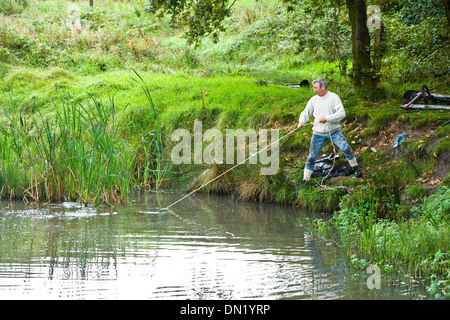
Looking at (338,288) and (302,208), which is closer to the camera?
(338,288)

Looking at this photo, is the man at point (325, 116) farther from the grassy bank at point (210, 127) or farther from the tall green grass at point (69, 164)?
the tall green grass at point (69, 164)

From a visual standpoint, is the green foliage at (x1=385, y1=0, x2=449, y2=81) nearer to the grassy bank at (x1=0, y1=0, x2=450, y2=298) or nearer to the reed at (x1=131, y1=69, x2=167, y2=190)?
the grassy bank at (x1=0, y1=0, x2=450, y2=298)

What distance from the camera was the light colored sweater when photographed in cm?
980

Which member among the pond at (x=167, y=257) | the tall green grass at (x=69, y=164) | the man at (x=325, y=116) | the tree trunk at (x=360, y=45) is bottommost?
the pond at (x=167, y=257)

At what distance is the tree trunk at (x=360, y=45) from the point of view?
42.8ft

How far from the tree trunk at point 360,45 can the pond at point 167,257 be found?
4126 mm

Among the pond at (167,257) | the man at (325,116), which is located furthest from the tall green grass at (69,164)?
the man at (325,116)

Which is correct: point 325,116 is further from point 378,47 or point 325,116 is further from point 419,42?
point 378,47

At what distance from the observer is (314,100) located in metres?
10.1

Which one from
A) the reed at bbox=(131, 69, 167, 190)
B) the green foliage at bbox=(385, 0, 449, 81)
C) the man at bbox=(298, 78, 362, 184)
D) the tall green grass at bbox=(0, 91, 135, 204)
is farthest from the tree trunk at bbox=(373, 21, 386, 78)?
the tall green grass at bbox=(0, 91, 135, 204)
